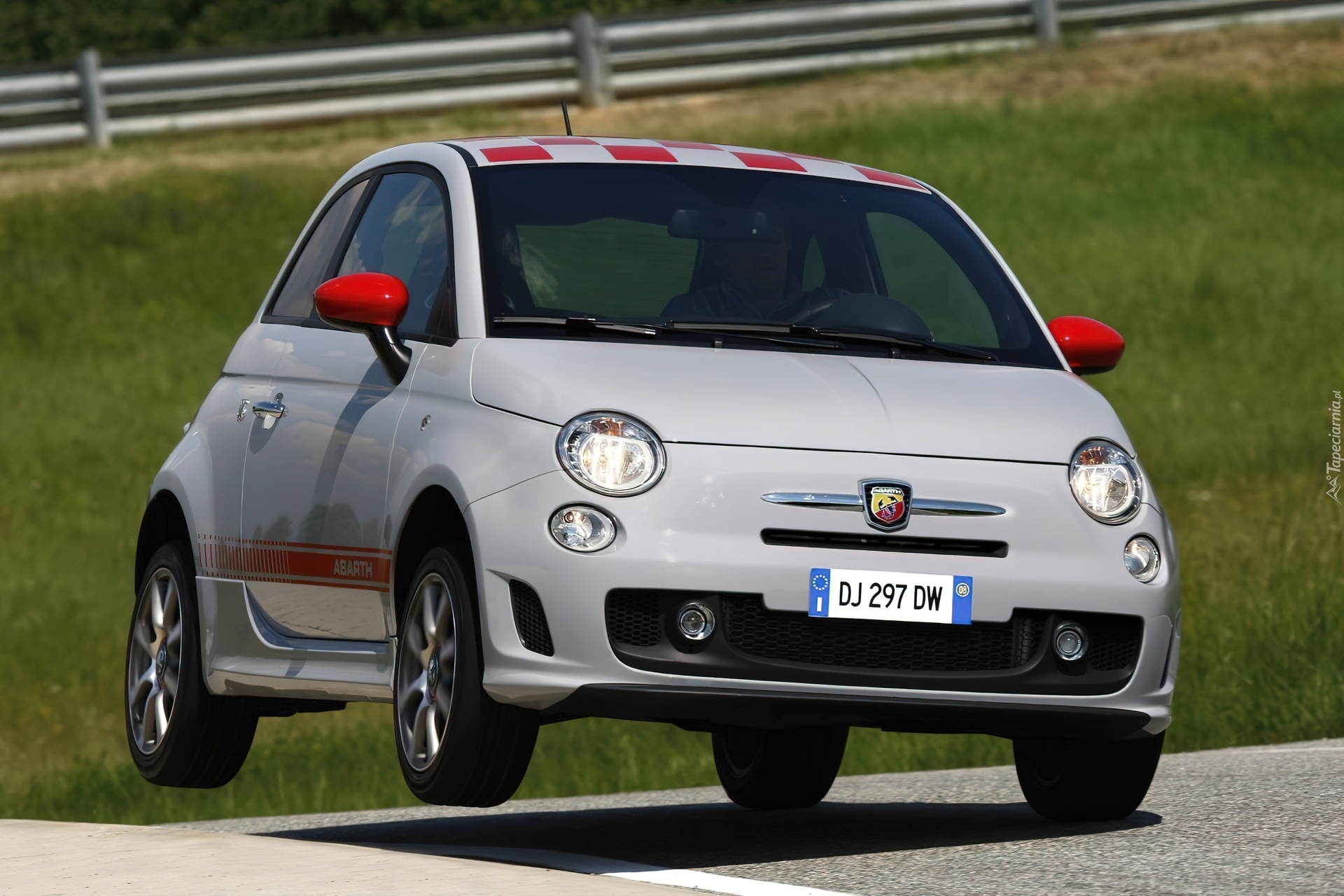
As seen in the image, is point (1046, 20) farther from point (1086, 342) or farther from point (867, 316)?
point (867, 316)

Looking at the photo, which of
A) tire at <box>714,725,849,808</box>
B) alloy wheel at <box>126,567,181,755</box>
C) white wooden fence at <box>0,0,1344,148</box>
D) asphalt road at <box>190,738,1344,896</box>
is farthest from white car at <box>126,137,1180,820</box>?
white wooden fence at <box>0,0,1344,148</box>

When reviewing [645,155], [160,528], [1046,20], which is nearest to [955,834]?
[645,155]

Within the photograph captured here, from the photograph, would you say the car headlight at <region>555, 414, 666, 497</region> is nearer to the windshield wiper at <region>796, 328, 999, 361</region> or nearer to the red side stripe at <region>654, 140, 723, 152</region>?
the windshield wiper at <region>796, 328, 999, 361</region>

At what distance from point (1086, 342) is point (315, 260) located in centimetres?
257

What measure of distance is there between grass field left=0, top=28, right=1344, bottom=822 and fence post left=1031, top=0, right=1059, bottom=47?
1.01ft

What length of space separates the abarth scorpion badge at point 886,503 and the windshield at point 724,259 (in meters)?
0.74

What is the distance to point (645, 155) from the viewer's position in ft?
24.9

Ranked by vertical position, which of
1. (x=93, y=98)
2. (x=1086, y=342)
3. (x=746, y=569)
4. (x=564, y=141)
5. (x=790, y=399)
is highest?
(x=93, y=98)

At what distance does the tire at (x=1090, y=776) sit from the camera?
7.10m

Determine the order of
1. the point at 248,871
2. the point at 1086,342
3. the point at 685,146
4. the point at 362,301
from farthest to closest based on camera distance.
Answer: the point at 685,146 < the point at 1086,342 < the point at 362,301 < the point at 248,871

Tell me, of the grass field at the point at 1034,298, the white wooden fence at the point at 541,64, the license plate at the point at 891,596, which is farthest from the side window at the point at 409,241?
the white wooden fence at the point at 541,64

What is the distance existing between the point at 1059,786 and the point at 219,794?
5.55 metres

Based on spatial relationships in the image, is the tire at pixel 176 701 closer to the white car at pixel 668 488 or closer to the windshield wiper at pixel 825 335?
the white car at pixel 668 488

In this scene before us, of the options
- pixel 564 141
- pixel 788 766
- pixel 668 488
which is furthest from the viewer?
pixel 788 766
